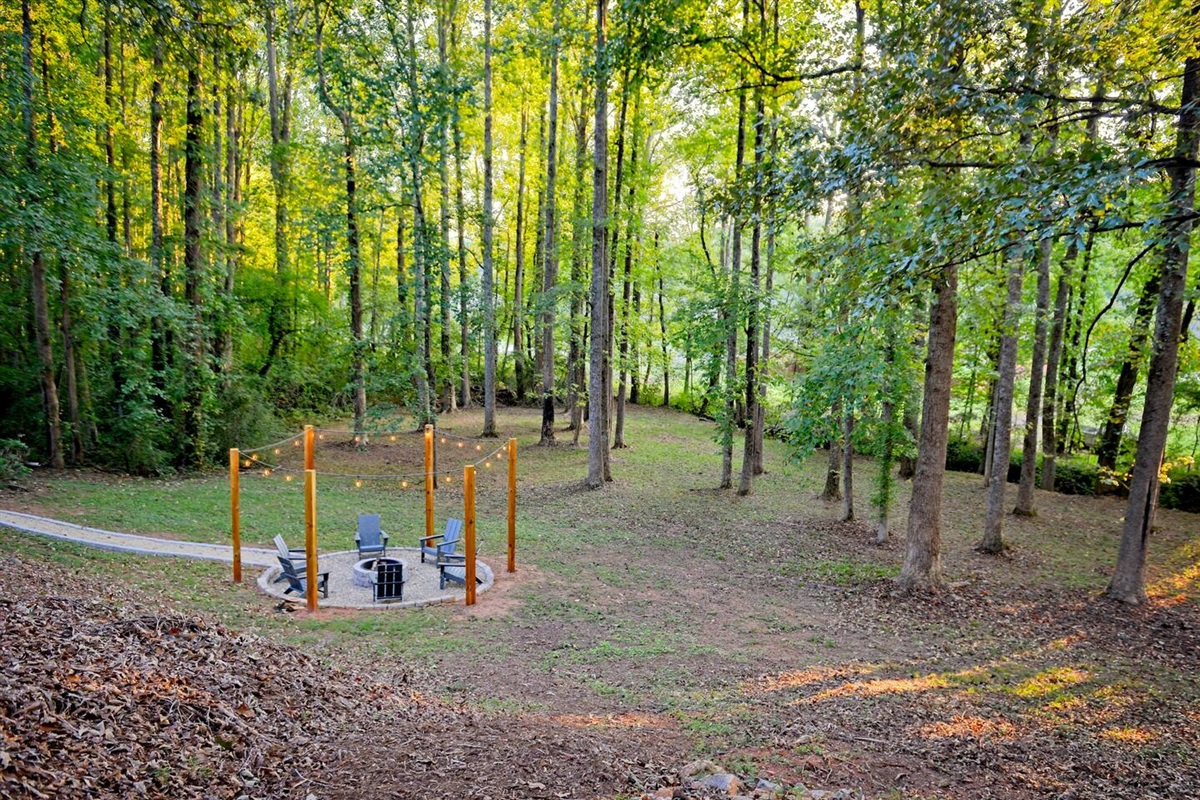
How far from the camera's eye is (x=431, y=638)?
684 centimetres

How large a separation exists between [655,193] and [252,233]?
→ 1580cm

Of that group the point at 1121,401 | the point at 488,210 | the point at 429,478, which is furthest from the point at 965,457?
the point at 429,478

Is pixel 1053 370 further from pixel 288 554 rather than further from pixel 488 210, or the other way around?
pixel 288 554

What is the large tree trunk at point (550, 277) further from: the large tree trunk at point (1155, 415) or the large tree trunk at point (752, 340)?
the large tree trunk at point (1155, 415)

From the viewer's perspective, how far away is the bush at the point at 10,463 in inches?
427

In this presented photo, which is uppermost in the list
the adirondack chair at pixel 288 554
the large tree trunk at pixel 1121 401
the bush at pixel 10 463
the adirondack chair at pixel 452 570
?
the large tree trunk at pixel 1121 401

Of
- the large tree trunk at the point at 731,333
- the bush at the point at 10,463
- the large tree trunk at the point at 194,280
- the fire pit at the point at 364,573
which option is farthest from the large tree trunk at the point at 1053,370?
the bush at the point at 10,463

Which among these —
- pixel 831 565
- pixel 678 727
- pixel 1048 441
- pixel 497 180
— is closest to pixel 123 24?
pixel 678 727

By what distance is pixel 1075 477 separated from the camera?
1606 centimetres

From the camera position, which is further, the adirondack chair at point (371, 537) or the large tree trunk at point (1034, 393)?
the large tree trunk at point (1034, 393)

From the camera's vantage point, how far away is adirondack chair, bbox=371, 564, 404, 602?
7.94m

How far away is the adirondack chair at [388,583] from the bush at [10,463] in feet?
26.2

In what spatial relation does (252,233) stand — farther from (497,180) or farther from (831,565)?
(831,565)

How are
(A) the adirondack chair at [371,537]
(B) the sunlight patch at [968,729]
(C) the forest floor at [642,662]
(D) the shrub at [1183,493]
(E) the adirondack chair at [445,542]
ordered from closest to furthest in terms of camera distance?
(C) the forest floor at [642,662] < (B) the sunlight patch at [968,729] < (A) the adirondack chair at [371,537] < (E) the adirondack chair at [445,542] < (D) the shrub at [1183,493]
